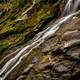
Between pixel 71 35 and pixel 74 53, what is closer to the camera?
pixel 74 53

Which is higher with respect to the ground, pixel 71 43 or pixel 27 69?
pixel 71 43

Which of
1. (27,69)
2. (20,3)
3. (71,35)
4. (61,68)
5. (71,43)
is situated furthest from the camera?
(20,3)

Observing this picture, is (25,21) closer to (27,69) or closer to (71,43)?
(27,69)

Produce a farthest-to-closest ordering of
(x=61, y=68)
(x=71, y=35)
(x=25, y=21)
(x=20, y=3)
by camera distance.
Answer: (x=20, y=3)
(x=25, y=21)
(x=71, y=35)
(x=61, y=68)

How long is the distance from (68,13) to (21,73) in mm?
3126

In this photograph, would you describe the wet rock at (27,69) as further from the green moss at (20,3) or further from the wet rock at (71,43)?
the green moss at (20,3)

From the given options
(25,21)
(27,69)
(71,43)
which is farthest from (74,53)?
(25,21)

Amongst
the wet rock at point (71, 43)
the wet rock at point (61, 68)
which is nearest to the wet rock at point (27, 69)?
the wet rock at point (61, 68)

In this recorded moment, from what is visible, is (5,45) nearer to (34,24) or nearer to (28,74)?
(34,24)

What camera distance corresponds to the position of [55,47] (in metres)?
7.58

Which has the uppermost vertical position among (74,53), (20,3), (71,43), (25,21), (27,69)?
(71,43)

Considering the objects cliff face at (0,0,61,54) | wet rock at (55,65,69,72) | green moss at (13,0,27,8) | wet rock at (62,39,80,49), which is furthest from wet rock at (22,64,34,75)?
green moss at (13,0,27,8)

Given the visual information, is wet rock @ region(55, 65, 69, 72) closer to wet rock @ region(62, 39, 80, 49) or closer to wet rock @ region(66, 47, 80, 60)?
wet rock @ region(66, 47, 80, 60)

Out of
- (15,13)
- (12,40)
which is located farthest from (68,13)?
(15,13)
